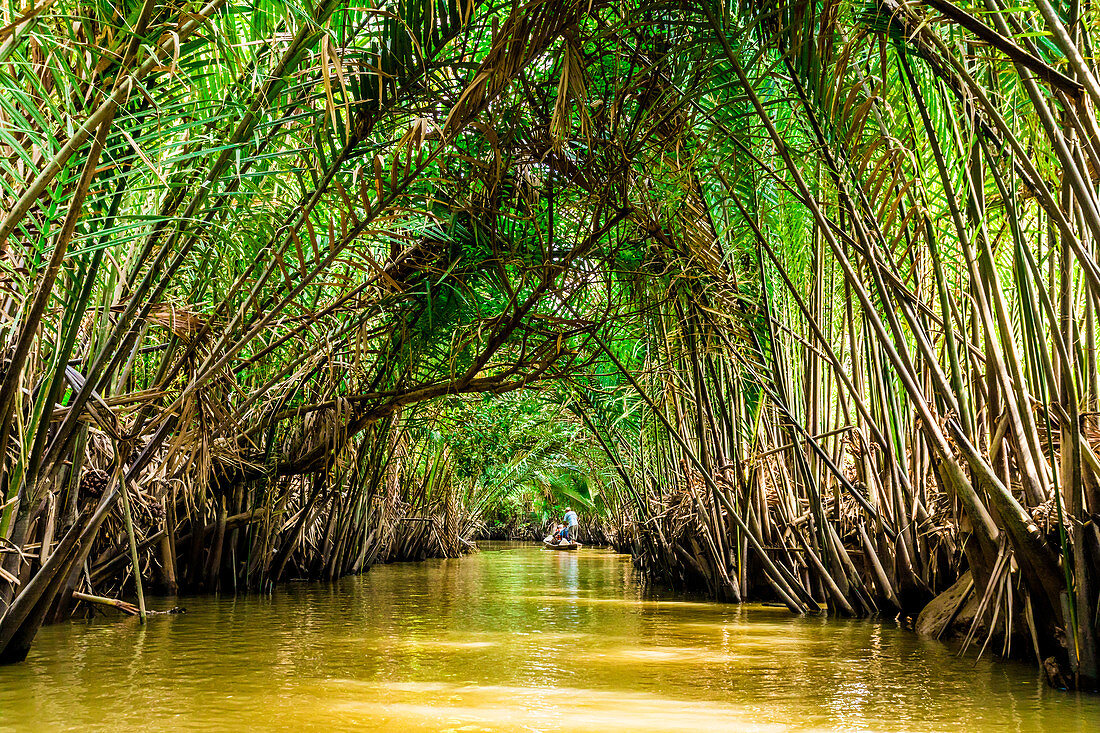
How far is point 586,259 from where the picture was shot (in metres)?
4.67

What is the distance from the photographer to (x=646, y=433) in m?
8.41

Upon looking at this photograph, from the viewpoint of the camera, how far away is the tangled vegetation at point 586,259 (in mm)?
2334

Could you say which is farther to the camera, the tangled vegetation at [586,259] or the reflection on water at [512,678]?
the tangled vegetation at [586,259]

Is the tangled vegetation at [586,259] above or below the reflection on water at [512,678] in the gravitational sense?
above

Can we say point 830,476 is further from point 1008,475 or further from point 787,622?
point 1008,475

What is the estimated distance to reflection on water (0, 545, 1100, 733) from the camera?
7.22 feet

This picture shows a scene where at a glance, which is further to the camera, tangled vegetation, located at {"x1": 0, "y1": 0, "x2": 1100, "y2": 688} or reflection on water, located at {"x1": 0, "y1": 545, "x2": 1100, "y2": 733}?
tangled vegetation, located at {"x1": 0, "y1": 0, "x2": 1100, "y2": 688}

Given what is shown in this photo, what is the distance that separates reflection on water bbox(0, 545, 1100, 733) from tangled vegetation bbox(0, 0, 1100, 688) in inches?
11.4

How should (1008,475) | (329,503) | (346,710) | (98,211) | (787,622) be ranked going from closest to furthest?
(346,710) → (98,211) → (1008,475) → (787,622) → (329,503)

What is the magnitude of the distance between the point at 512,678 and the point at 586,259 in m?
2.49

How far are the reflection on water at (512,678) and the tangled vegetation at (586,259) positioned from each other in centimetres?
29

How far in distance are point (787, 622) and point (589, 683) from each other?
2218mm

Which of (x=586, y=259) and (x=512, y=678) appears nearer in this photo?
(x=512, y=678)

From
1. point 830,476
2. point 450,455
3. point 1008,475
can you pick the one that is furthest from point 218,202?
point 450,455
